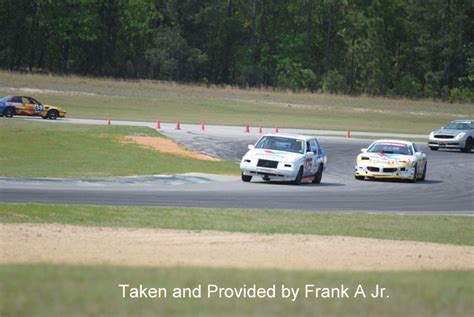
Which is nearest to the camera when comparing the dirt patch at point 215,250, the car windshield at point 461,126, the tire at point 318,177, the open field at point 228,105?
the dirt patch at point 215,250

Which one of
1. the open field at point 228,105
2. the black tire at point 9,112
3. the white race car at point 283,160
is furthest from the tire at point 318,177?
the open field at point 228,105

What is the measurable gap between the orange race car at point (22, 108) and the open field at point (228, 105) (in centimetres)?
704

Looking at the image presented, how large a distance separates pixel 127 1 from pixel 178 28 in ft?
25.8

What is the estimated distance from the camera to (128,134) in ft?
151

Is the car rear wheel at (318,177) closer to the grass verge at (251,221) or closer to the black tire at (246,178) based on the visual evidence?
the black tire at (246,178)

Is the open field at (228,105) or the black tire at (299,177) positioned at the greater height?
the black tire at (299,177)

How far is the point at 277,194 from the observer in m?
27.0

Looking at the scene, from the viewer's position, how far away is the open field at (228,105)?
71625mm

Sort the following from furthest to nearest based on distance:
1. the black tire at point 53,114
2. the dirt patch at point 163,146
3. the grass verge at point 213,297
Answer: the black tire at point 53,114 < the dirt patch at point 163,146 < the grass verge at point 213,297

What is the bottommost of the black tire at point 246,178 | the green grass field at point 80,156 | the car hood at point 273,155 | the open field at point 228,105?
the open field at point 228,105

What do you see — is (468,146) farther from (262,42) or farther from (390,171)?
(262,42)

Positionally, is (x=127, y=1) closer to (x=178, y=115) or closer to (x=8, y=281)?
(x=178, y=115)

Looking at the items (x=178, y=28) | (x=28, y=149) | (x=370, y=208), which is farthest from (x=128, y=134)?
(x=178, y=28)

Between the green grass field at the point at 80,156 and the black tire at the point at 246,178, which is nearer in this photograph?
the black tire at the point at 246,178
